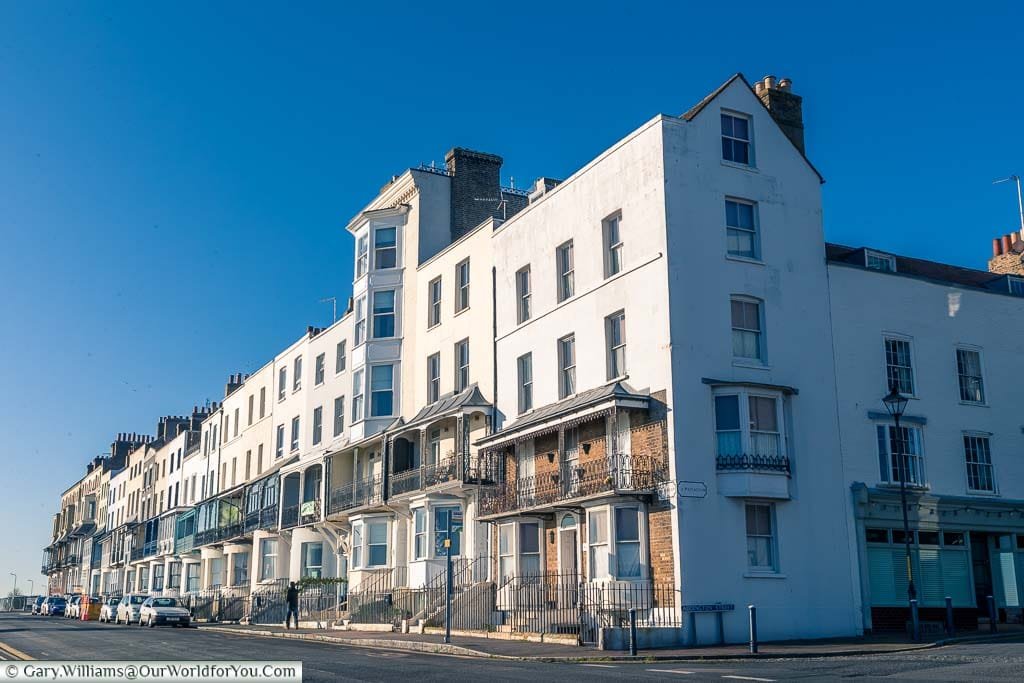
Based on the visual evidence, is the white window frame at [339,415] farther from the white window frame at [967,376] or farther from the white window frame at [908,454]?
the white window frame at [967,376]

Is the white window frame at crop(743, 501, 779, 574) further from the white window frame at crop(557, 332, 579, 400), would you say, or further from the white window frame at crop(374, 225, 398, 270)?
the white window frame at crop(374, 225, 398, 270)

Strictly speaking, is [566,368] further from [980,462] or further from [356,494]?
[356,494]

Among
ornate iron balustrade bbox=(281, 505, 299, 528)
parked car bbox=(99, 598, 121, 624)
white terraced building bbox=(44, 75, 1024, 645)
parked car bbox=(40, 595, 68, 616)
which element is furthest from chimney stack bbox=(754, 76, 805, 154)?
parked car bbox=(40, 595, 68, 616)

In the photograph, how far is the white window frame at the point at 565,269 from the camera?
30219mm

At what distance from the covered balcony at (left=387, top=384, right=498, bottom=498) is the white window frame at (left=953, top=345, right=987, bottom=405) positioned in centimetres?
1365

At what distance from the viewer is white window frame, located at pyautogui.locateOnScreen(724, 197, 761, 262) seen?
27.0 meters

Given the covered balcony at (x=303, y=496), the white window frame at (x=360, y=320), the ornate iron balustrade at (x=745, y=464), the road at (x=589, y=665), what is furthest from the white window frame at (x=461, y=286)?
the road at (x=589, y=665)

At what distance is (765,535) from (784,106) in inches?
483

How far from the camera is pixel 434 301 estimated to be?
3806 cm

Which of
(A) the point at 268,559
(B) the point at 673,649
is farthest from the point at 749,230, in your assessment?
Answer: (A) the point at 268,559

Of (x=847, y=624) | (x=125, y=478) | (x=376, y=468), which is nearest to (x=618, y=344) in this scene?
(x=847, y=624)

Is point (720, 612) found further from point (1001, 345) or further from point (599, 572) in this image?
point (1001, 345)

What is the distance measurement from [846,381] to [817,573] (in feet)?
17.1

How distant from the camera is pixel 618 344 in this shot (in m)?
27.7
